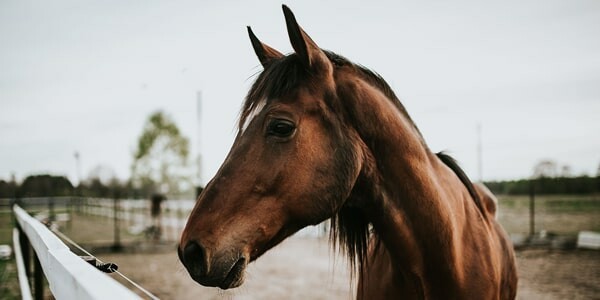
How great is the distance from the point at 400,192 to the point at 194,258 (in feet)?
3.29

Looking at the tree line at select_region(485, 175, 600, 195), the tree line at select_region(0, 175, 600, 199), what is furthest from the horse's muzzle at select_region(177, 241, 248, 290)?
the tree line at select_region(485, 175, 600, 195)

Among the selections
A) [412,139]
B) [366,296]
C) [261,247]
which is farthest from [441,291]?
[261,247]

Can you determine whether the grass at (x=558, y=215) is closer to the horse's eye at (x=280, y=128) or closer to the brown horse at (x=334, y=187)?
the brown horse at (x=334, y=187)

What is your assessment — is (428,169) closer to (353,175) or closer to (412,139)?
(412,139)

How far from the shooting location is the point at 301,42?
1.86m

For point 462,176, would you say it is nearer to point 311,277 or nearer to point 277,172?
point 277,172

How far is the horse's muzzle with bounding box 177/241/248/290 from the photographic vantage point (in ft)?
5.29

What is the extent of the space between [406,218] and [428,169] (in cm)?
30

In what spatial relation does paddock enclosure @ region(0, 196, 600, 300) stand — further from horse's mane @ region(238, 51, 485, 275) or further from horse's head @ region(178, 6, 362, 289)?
horse's head @ region(178, 6, 362, 289)

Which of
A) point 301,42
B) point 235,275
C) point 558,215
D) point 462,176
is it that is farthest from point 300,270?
point 558,215

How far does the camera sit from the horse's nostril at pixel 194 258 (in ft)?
5.29

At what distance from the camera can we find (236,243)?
5.51 feet

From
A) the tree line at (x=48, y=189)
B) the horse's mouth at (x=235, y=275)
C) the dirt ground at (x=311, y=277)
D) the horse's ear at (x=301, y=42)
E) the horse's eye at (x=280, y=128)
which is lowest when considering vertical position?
the tree line at (x=48, y=189)

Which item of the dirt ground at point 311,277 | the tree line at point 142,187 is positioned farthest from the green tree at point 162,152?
the dirt ground at point 311,277
